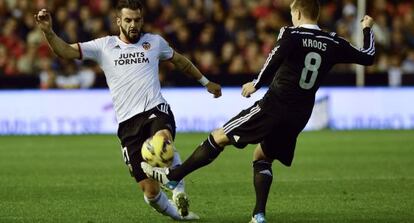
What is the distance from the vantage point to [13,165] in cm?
1623

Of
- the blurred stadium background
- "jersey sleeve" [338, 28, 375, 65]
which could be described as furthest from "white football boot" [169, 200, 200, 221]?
the blurred stadium background

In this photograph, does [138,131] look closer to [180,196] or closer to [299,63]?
[180,196]

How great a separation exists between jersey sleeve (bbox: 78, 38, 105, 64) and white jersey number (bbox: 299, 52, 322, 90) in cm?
197

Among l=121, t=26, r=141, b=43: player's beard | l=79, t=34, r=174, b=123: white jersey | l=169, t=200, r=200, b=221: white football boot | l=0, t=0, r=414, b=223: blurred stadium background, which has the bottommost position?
l=0, t=0, r=414, b=223: blurred stadium background

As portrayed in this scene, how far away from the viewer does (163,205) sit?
33.7ft

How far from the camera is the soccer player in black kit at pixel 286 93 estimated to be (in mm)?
9602

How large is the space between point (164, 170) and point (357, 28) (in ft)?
49.4

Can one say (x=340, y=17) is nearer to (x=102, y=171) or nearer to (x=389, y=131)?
(x=389, y=131)

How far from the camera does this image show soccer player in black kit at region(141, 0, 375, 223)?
9602 mm

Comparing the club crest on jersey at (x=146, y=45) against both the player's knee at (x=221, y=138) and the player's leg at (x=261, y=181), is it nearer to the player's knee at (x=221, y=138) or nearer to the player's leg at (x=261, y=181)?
the player's knee at (x=221, y=138)

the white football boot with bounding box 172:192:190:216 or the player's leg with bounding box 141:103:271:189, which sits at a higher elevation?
the player's leg with bounding box 141:103:271:189

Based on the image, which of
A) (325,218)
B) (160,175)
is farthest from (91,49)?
(325,218)

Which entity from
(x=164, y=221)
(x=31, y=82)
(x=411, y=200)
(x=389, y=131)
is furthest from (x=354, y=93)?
(x=164, y=221)

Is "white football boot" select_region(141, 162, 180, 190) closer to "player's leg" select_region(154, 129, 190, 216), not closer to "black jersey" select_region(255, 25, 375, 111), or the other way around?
"player's leg" select_region(154, 129, 190, 216)
